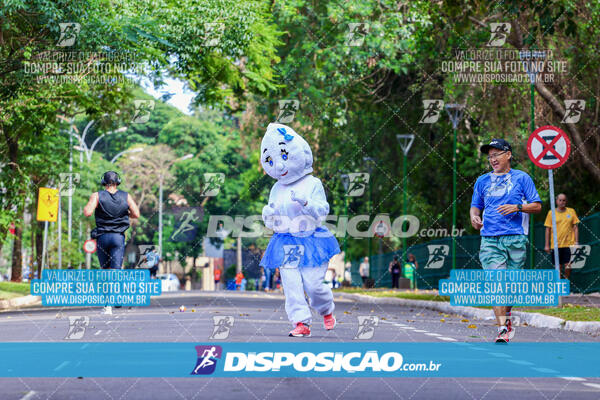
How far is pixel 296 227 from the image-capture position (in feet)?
25.7

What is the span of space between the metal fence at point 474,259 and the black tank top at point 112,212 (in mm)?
10472

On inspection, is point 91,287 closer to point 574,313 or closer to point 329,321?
point 329,321

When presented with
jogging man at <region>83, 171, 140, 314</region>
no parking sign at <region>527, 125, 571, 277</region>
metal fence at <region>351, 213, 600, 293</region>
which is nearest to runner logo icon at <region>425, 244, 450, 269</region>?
metal fence at <region>351, 213, 600, 293</region>

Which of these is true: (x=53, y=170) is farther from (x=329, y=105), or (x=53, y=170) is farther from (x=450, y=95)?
(x=450, y=95)

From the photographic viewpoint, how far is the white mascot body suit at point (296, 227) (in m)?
7.71

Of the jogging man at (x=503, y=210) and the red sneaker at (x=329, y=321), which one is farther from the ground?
the jogging man at (x=503, y=210)

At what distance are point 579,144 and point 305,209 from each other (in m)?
16.8

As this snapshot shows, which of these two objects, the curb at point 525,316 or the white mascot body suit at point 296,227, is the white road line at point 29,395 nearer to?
the white mascot body suit at point 296,227

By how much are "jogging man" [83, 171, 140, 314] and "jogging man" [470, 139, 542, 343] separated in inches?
180

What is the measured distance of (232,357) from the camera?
207 inches

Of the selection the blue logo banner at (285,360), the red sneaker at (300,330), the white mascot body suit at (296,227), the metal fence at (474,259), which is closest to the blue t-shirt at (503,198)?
the white mascot body suit at (296,227)

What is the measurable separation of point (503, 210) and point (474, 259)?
22296mm

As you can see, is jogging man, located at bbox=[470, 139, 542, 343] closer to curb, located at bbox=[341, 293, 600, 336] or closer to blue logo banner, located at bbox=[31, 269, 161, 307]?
blue logo banner, located at bbox=[31, 269, 161, 307]

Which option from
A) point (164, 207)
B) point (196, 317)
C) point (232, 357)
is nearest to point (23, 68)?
point (196, 317)
